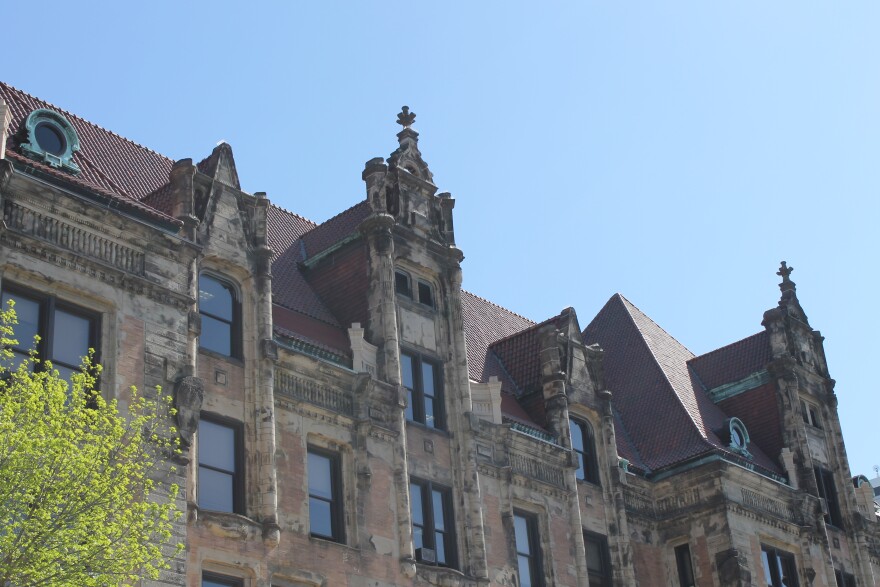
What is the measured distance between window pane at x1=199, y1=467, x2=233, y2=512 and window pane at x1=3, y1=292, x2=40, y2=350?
464cm

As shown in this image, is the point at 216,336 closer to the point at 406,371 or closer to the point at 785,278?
the point at 406,371

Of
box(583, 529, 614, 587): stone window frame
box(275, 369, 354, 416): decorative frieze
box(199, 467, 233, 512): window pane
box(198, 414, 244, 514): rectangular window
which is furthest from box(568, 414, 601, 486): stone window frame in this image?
box(199, 467, 233, 512): window pane

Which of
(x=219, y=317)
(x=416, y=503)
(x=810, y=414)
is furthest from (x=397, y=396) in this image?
(x=810, y=414)

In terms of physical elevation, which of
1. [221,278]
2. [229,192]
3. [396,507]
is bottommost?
[396,507]

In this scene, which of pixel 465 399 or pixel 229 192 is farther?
pixel 465 399

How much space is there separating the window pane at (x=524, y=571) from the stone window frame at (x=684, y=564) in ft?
22.1

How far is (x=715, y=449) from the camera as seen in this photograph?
43375 millimetres

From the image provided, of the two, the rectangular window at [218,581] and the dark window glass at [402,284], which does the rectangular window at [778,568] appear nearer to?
the dark window glass at [402,284]

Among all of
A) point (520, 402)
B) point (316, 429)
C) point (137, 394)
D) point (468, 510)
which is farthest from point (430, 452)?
point (137, 394)

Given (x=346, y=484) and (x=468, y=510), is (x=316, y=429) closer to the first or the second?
(x=346, y=484)

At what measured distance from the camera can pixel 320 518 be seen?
106 feet

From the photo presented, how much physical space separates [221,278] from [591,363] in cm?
1407

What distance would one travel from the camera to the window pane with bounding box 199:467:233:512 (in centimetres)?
2983

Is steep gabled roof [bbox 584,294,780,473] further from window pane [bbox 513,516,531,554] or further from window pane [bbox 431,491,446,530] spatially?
window pane [bbox 431,491,446,530]
